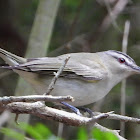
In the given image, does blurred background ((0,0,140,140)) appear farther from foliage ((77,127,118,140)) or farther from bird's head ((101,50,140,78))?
foliage ((77,127,118,140))

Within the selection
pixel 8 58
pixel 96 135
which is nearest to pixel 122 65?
pixel 8 58

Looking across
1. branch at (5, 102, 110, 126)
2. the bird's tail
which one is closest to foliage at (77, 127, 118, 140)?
branch at (5, 102, 110, 126)

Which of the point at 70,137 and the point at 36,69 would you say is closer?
the point at 36,69

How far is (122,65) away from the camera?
4348 mm

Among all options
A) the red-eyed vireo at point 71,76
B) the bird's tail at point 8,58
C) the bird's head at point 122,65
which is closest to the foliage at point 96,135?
the red-eyed vireo at point 71,76

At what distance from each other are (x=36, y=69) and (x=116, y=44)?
118 inches

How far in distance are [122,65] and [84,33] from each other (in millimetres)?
2145

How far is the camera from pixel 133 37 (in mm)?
6469

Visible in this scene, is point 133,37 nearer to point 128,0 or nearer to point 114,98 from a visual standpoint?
Result: point 128,0

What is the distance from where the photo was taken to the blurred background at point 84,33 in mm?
5949

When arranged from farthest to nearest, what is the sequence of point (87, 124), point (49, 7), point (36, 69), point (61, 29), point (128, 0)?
point (61, 29) < point (128, 0) < point (49, 7) < point (36, 69) < point (87, 124)

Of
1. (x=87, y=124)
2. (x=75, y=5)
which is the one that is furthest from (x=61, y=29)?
(x=87, y=124)

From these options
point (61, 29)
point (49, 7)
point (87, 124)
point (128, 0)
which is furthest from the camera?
point (61, 29)

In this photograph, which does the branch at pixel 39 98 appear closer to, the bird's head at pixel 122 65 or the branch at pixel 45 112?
the branch at pixel 45 112
